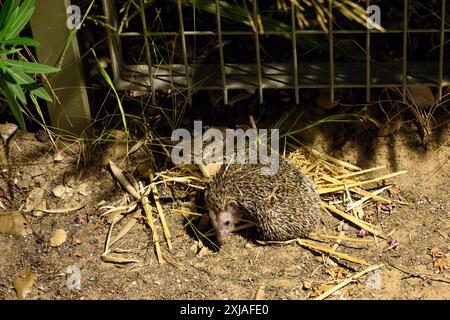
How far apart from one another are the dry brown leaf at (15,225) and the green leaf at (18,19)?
3.68 feet

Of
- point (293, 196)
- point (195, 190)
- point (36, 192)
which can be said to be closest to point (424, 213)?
point (293, 196)

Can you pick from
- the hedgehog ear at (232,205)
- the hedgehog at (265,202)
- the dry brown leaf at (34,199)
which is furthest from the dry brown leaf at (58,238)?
the hedgehog ear at (232,205)

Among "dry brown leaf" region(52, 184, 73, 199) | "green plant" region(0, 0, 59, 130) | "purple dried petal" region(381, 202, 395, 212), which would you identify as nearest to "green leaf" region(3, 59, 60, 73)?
"green plant" region(0, 0, 59, 130)

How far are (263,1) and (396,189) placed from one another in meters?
1.46

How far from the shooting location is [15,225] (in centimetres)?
561

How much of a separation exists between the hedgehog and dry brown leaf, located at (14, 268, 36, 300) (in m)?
1.08

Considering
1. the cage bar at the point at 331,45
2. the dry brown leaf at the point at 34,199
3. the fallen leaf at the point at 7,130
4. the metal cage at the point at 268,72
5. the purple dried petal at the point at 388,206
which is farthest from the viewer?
the fallen leaf at the point at 7,130

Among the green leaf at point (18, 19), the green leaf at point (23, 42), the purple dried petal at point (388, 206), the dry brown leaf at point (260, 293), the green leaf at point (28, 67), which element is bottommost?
the dry brown leaf at point (260, 293)

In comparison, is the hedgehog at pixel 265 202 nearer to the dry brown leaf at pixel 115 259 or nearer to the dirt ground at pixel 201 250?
the dirt ground at pixel 201 250

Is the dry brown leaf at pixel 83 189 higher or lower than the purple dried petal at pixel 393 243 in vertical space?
higher

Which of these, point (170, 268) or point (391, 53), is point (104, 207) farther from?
point (391, 53)

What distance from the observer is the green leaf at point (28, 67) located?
513cm

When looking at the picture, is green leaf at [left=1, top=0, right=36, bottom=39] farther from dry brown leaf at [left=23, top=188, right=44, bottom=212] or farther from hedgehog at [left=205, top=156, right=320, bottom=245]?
hedgehog at [left=205, top=156, right=320, bottom=245]

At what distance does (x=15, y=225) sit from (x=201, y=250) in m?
1.13
